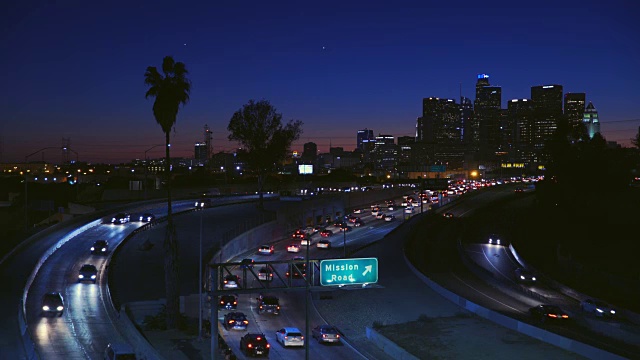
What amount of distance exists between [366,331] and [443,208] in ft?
312

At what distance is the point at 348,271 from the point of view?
94.7ft

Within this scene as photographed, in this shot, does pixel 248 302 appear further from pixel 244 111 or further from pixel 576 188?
pixel 576 188

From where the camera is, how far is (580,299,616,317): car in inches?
1847

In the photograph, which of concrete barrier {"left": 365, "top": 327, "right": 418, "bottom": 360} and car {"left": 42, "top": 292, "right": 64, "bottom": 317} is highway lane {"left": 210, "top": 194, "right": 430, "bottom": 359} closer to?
concrete barrier {"left": 365, "top": 327, "right": 418, "bottom": 360}

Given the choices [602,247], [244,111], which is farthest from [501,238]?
[244,111]

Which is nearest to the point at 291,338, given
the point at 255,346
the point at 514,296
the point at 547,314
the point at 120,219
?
the point at 255,346

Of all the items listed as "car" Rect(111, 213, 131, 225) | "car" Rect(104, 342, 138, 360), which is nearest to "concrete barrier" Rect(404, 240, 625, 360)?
"car" Rect(104, 342, 138, 360)

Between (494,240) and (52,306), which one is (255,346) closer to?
(52,306)

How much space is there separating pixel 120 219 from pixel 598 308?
179 ft

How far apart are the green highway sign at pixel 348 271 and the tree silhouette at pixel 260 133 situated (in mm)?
58434

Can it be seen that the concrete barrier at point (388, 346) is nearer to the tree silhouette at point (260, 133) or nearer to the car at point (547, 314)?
the car at point (547, 314)

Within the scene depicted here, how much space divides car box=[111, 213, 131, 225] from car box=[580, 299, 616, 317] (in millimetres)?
53011

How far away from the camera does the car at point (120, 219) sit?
249ft

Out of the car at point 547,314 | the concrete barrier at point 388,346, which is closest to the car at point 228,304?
the concrete barrier at point 388,346
